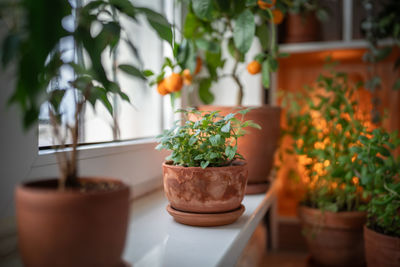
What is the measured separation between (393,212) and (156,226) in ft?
2.00

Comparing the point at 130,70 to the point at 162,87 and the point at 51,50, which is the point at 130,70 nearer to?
the point at 51,50

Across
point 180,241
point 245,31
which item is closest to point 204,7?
point 245,31

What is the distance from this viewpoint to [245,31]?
0.84 m

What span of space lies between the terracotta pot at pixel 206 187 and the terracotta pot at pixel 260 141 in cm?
29

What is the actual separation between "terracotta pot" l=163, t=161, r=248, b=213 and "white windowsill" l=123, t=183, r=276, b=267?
48 mm

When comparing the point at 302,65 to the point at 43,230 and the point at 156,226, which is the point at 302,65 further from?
the point at 43,230

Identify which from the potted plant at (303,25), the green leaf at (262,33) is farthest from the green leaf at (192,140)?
the potted plant at (303,25)

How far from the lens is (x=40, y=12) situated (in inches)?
10.9

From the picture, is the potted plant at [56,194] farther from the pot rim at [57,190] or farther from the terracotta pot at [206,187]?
the terracotta pot at [206,187]

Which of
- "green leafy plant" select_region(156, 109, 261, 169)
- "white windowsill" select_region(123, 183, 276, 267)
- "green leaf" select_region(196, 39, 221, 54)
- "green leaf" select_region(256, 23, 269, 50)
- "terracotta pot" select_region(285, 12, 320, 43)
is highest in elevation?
"terracotta pot" select_region(285, 12, 320, 43)

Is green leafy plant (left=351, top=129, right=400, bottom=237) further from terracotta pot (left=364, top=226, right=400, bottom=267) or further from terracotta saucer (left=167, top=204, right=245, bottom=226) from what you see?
terracotta saucer (left=167, top=204, right=245, bottom=226)

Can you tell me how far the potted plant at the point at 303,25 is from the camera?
136 centimetres

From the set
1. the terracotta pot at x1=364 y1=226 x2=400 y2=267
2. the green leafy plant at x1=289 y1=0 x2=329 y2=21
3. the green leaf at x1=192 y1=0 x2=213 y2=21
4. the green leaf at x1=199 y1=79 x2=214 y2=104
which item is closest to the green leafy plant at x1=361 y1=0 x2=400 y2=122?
the green leafy plant at x1=289 y1=0 x2=329 y2=21

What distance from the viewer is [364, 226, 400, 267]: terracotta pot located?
793mm
